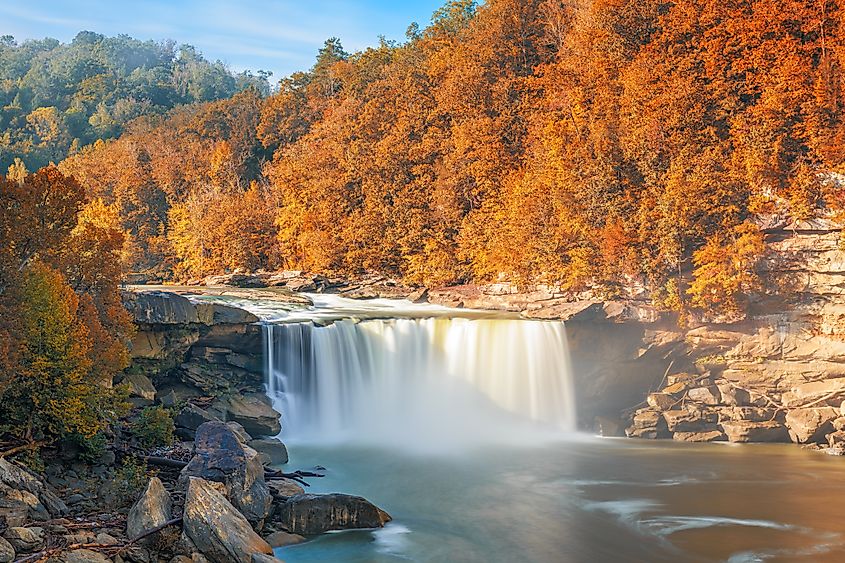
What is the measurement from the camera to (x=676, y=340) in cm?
2444

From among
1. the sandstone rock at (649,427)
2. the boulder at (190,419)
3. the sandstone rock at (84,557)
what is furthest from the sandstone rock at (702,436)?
the sandstone rock at (84,557)

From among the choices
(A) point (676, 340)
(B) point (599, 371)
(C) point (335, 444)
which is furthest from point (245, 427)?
(A) point (676, 340)

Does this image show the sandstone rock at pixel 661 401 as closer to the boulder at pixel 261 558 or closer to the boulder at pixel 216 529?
the boulder at pixel 216 529

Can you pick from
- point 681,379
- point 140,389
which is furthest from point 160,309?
point 681,379

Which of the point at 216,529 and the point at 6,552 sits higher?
the point at 6,552

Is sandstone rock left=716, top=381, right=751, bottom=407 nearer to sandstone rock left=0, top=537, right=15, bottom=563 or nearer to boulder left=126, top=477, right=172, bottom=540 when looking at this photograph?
boulder left=126, top=477, right=172, bottom=540

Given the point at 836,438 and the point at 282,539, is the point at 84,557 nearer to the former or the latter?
the point at 282,539

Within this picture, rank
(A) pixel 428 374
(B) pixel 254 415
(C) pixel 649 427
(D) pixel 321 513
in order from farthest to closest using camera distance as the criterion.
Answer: (A) pixel 428 374 < (C) pixel 649 427 < (B) pixel 254 415 < (D) pixel 321 513

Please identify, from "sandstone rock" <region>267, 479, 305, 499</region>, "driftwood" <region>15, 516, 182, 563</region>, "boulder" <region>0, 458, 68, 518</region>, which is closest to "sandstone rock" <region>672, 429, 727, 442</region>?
"sandstone rock" <region>267, 479, 305, 499</region>

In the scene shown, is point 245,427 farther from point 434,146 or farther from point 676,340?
point 434,146

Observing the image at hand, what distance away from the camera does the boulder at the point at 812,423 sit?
70.9ft

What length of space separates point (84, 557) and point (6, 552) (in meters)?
Answer: 0.90

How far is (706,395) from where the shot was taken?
2311 cm

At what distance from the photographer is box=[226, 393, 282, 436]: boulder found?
1959 centimetres
